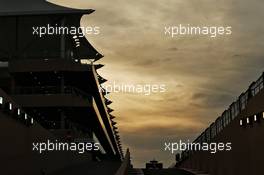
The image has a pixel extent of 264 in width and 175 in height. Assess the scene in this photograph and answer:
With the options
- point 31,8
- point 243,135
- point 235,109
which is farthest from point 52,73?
point 243,135

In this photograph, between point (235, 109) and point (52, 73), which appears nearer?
point (235, 109)

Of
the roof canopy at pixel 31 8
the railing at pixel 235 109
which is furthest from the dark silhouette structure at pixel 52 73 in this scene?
the railing at pixel 235 109

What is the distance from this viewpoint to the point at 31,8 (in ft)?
278

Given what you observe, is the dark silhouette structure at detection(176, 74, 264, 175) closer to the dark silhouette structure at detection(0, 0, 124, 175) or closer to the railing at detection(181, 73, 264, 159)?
the railing at detection(181, 73, 264, 159)

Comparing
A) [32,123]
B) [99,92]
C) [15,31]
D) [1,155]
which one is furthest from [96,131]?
[1,155]

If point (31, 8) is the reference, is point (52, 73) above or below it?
below

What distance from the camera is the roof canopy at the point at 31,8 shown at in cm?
8060

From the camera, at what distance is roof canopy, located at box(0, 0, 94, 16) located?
80600 millimetres

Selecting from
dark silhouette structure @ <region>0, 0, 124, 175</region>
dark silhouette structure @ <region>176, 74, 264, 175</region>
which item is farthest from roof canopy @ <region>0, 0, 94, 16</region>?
dark silhouette structure @ <region>176, 74, 264, 175</region>

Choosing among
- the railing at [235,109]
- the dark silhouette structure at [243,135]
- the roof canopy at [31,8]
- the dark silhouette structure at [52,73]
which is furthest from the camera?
the roof canopy at [31,8]

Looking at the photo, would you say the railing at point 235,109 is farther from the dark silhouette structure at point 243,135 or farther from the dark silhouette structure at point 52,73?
the dark silhouette structure at point 52,73

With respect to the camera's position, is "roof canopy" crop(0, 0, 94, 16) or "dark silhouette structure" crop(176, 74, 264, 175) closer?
"dark silhouette structure" crop(176, 74, 264, 175)

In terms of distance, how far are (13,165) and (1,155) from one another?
8.92 feet

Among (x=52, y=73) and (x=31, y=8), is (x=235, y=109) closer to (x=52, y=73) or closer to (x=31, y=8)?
(x=52, y=73)
